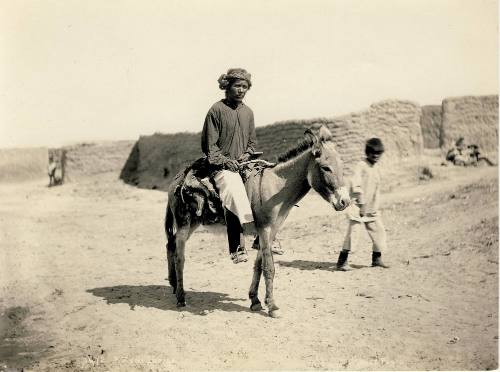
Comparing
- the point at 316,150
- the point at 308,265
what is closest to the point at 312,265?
the point at 308,265

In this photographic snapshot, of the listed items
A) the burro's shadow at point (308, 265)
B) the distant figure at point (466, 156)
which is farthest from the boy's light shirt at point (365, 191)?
the distant figure at point (466, 156)

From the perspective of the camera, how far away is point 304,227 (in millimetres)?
10711

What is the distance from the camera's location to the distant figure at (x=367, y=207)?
7434 mm

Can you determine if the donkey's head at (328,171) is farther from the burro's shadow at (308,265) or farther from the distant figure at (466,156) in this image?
the distant figure at (466,156)

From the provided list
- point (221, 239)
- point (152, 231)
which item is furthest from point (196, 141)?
point (221, 239)

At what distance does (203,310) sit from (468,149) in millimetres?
10807

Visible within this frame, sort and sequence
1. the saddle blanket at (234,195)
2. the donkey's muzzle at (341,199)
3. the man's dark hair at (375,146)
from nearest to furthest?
the donkey's muzzle at (341,199) < the saddle blanket at (234,195) < the man's dark hair at (375,146)

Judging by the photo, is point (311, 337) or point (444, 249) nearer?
point (311, 337)

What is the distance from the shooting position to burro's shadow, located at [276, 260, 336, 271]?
7.82 m

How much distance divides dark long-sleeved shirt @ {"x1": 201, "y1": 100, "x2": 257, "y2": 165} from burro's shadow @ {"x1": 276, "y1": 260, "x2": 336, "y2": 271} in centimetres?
252

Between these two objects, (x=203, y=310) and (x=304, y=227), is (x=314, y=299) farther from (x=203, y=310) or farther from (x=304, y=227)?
(x=304, y=227)

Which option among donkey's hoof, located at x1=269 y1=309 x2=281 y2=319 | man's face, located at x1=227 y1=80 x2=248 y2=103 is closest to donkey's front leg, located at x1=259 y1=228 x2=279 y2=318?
donkey's hoof, located at x1=269 y1=309 x2=281 y2=319

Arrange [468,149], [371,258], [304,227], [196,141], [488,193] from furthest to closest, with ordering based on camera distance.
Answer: [196,141] → [468,149] → [304,227] → [488,193] → [371,258]

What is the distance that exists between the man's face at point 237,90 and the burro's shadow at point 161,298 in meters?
2.19
